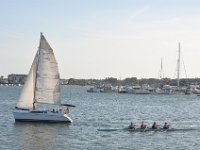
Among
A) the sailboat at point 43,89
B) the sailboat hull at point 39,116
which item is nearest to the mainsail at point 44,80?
the sailboat at point 43,89

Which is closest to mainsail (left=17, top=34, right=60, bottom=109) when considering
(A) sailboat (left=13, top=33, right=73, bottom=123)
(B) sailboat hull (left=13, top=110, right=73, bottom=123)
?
(A) sailboat (left=13, top=33, right=73, bottom=123)

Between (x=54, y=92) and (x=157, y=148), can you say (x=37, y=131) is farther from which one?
(x=157, y=148)

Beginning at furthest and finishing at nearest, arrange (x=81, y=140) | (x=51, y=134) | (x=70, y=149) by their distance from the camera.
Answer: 1. (x=51, y=134)
2. (x=81, y=140)
3. (x=70, y=149)

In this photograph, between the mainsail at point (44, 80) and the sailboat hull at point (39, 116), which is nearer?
the sailboat hull at point (39, 116)

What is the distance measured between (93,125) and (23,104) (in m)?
10.00

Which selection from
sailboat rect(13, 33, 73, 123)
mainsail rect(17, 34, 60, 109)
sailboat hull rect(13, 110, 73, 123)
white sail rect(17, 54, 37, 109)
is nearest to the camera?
sailboat hull rect(13, 110, 73, 123)

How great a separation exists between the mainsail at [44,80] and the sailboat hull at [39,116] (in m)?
1.23

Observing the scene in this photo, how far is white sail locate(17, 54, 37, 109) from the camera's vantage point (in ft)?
232

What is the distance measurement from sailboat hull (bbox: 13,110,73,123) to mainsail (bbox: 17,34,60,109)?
4.02 ft

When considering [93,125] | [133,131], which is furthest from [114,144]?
[93,125]

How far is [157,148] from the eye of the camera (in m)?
51.1

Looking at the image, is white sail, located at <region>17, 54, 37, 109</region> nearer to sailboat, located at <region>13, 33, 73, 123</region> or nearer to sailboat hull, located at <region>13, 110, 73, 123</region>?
sailboat, located at <region>13, 33, 73, 123</region>

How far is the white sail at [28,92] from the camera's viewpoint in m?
70.7

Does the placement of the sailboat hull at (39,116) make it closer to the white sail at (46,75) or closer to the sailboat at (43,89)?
the sailboat at (43,89)
